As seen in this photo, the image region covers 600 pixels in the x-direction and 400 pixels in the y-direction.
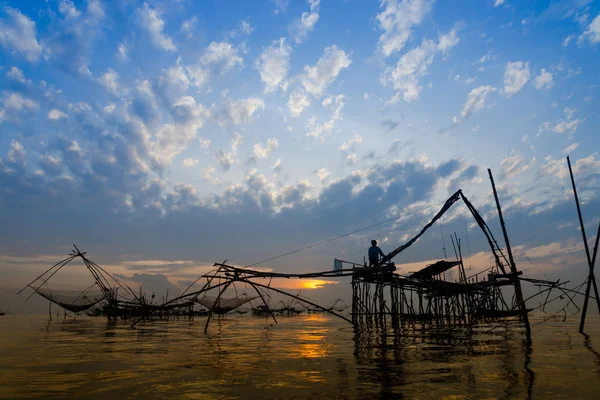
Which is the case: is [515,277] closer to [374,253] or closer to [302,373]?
[374,253]

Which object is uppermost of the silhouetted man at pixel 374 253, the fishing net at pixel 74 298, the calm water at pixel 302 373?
the silhouetted man at pixel 374 253

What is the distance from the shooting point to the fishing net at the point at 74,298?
30677 mm

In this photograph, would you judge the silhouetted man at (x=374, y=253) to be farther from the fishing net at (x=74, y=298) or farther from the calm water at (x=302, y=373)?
the fishing net at (x=74, y=298)

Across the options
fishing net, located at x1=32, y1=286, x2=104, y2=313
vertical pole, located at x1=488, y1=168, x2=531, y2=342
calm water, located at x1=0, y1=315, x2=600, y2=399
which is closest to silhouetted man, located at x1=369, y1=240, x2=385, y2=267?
vertical pole, located at x1=488, y1=168, x2=531, y2=342

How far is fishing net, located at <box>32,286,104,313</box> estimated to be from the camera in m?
30.7

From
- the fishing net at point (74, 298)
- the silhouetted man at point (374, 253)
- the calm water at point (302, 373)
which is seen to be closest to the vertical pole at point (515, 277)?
the calm water at point (302, 373)

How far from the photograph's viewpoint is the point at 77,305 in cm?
3228

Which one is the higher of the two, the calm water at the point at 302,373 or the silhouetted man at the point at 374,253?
the silhouetted man at the point at 374,253

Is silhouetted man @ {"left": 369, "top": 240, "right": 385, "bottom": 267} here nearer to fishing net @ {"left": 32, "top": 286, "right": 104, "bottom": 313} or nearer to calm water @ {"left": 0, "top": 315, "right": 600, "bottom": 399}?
calm water @ {"left": 0, "top": 315, "right": 600, "bottom": 399}

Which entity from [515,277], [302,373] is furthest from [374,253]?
[302,373]

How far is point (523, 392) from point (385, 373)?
1908 mm

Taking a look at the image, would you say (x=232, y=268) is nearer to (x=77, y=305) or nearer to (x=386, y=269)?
(x=386, y=269)

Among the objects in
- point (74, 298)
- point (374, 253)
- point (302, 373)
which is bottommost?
point (302, 373)

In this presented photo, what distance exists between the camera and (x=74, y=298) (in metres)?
31.8
